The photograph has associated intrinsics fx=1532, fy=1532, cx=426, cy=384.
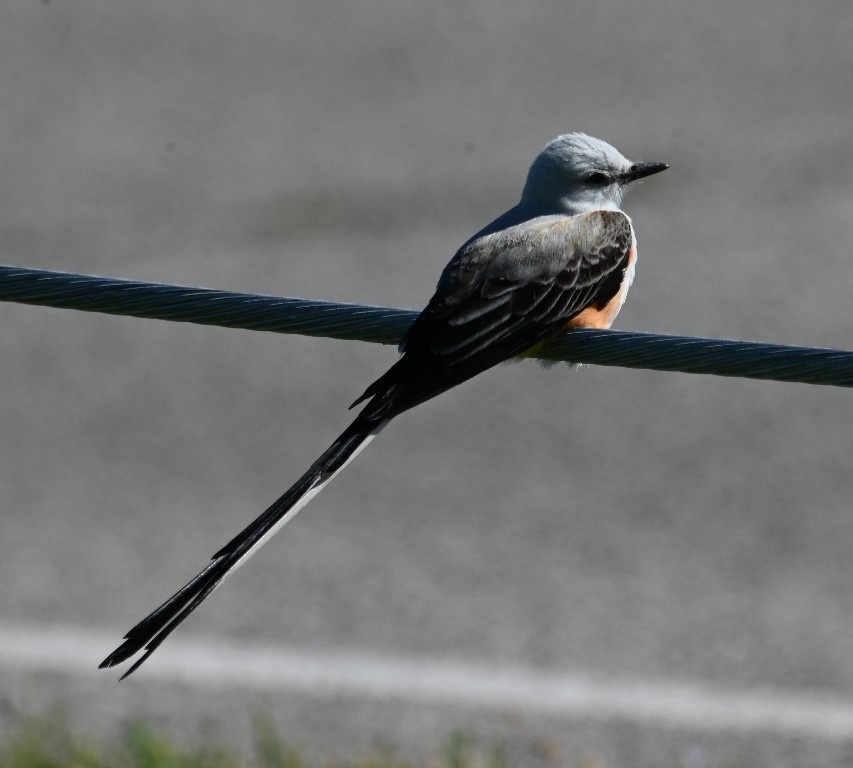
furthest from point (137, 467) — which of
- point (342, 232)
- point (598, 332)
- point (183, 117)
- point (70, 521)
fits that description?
point (183, 117)

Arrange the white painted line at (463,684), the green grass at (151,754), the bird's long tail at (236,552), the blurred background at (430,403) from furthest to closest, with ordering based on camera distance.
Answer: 1. the blurred background at (430,403)
2. the white painted line at (463,684)
3. the green grass at (151,754)
4. the bird's long tail at (236,552)

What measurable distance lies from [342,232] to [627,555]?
4.20 meters

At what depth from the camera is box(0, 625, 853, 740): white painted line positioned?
5.95m

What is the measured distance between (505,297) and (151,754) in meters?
1.98

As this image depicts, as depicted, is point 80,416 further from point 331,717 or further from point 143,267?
point 331,717

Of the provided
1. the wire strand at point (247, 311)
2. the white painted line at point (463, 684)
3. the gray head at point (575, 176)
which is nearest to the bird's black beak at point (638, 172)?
the gray head at point (575, 176)

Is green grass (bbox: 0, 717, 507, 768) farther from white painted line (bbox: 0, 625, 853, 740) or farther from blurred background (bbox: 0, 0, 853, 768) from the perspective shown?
white painted line (bbox: 0, 625, 853, 740)

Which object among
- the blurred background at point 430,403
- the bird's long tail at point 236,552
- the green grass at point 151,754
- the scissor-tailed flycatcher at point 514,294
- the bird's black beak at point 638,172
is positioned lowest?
the blurred background at point 430,403

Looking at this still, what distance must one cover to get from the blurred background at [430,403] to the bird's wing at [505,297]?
1756mm

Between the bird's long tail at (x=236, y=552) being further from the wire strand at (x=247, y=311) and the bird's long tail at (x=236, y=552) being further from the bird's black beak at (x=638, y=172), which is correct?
the bird's black beak at (x=638, y=172)

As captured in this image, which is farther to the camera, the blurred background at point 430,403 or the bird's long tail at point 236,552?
the blurred background at point 430,403

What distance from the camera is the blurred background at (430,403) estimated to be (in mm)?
6547

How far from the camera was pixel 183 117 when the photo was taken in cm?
1230

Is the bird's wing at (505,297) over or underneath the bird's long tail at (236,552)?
over
